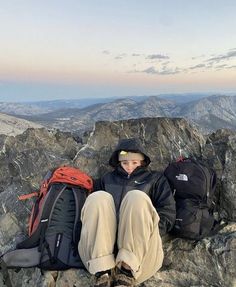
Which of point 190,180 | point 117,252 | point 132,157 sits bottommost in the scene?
point 117,252

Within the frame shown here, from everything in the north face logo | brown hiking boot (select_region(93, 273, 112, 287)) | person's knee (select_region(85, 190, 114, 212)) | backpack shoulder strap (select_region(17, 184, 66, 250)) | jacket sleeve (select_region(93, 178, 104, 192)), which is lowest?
brown hiking boot (select_region(93, 273, 112, 287))

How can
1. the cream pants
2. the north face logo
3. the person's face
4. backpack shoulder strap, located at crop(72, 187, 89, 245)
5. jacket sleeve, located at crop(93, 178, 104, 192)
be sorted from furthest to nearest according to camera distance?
1. the north face logo
2. jacket sleeve, located at crop(93, 178, 104, 192)
3. the person's face
4. backpack shoulder strap, located at crop(72, 187, 89, 245)
5. the cream pants

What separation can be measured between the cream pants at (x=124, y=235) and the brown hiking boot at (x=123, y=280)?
6.3 inches

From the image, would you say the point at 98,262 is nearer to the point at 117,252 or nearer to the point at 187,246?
the point at 117,252

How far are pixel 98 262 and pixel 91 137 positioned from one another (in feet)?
23.0

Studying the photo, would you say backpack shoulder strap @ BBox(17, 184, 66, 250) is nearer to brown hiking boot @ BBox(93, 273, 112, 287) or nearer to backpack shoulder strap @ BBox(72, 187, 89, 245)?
backpack shoulder strap @ BBox(72, 187, 89, 245)

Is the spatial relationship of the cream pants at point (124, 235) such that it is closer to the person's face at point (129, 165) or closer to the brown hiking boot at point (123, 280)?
the brown hiking boot at point (123, 280)

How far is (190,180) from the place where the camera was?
1021 centimetres

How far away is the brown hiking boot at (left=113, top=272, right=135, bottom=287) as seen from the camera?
7430 millimetres

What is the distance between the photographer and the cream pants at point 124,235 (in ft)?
25.0

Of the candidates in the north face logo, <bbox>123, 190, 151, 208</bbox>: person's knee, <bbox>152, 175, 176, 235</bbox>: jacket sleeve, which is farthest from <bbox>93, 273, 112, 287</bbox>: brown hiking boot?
the north face logo

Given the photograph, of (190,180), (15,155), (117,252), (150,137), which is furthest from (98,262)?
(15,155)

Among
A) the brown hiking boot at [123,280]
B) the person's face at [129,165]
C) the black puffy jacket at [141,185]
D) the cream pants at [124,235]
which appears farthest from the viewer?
the person's face at [129,165]

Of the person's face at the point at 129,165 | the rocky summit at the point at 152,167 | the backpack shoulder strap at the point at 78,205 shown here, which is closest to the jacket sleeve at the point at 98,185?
the backpack shoulder strap at the point at 78,205
